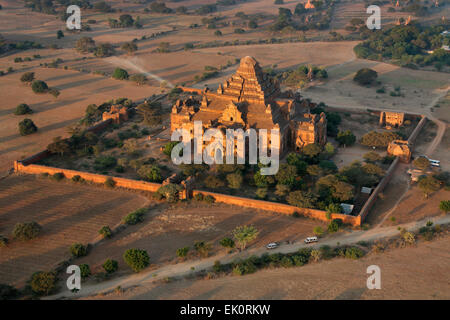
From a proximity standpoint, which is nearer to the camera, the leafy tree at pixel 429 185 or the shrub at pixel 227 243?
the shrub at pixel 227 243

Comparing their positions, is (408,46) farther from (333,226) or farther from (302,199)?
(333,226)

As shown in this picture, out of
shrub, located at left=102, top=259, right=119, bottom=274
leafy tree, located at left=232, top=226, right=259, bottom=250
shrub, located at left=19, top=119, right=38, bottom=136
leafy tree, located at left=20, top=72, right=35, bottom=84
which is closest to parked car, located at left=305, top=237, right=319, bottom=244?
leafy tree, located at left=232, top=226, right=259, bottom=250

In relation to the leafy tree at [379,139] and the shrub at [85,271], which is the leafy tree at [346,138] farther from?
the shrub at [85,271]

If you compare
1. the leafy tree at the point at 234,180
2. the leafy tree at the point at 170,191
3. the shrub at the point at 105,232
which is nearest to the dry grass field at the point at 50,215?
the shrub at the point at 105,232

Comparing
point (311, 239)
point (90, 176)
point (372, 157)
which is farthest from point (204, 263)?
point (372, 157)

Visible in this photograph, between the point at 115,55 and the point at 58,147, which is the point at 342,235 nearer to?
the point at 58,147

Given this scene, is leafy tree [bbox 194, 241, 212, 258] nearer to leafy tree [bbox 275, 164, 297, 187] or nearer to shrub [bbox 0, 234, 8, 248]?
leafy tree [bbox 275, 164, 297, 187]
